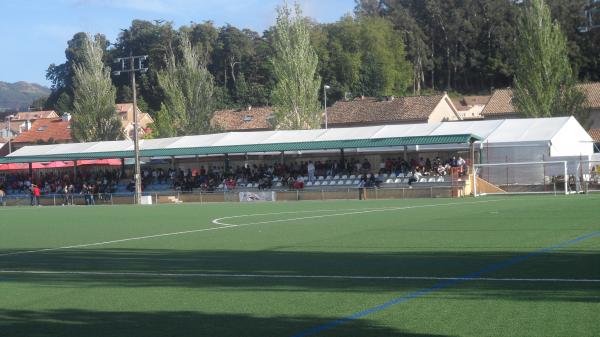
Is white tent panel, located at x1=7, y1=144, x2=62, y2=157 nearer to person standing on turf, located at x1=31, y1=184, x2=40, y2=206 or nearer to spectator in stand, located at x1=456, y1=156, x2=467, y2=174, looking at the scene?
person standing on turf, located at x1=31, y1=184, x2=40, y2=206

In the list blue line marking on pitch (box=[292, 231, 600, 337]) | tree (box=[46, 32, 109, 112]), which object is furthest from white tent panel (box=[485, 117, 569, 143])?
tree (box=[46, 32, 109, 112])

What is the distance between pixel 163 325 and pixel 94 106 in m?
73.4

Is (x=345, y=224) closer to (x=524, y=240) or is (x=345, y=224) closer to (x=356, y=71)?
(x=524, y=240)

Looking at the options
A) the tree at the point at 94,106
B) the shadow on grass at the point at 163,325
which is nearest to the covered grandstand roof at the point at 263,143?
the tree at the point at 94,106

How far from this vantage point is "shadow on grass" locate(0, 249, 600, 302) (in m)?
11.0

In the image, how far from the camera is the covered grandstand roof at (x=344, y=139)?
1943 inches

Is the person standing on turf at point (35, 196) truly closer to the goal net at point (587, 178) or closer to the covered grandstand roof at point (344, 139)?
the covered grandstand roof at point (344, 139)

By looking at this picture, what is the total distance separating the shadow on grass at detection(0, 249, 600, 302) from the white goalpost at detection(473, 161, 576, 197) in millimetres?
30270

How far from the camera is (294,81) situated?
72.4m

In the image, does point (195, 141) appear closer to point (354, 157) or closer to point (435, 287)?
point (354, 157)

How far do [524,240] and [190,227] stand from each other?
40.0ft

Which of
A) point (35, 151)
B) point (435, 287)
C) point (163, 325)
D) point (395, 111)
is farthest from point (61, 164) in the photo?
point (163, 325)

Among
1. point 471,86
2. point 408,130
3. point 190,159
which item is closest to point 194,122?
point 190,159

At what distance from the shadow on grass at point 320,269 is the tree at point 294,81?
54799 millimetres
